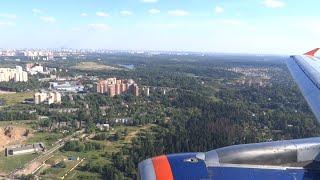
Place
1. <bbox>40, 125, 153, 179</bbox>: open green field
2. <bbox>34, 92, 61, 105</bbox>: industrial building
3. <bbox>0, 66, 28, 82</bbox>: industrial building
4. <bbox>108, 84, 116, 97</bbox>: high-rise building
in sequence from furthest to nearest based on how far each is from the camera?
<bbox>0, 66, 28, 82</bbox>: industrial building, <bbox>108, 84, 116, 97</bbox>: high-rise building, <bbox>34, 92, 61, 105</bbox>: industrial building, <bbox>40, 125, 153, 179</bbox>: open green field

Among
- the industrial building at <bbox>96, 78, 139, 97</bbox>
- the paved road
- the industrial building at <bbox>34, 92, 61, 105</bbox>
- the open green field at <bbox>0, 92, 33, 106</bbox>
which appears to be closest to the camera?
the paved road

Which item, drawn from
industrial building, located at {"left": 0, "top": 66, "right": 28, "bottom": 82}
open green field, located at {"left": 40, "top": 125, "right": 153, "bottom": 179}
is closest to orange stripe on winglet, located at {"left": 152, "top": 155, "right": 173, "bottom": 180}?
open green field, located at {"left": 40, "top": 125, "right": 153, "bottom": 179}

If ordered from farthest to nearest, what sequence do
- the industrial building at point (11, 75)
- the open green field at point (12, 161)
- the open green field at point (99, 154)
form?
the industrial building at point (11, 75), the open green field at point (12, 161), the open green field at point (99, 154)

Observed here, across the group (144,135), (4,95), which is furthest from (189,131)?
(4,95)

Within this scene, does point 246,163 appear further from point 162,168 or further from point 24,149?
point 24,149

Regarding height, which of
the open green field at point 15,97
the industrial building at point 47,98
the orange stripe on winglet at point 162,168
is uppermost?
the orange stripe on winglet at point 162,168

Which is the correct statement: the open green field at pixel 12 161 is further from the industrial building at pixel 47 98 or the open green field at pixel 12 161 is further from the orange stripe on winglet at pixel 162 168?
the industrial building at pixel 47 98

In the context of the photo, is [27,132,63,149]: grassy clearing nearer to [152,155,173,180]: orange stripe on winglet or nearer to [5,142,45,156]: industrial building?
[5,142,45,156]: industrial building

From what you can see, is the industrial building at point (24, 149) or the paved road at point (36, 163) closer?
the paved road at point (36, 163)

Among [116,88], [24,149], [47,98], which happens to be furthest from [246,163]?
[116,88]

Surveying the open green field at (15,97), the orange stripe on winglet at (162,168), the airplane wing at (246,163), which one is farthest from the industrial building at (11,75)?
the airplane wing at (246,163)
